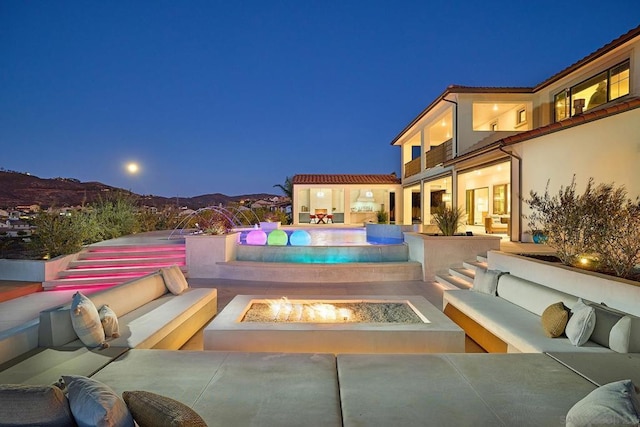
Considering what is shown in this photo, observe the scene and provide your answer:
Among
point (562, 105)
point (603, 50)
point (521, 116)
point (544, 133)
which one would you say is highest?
point (603, 50)

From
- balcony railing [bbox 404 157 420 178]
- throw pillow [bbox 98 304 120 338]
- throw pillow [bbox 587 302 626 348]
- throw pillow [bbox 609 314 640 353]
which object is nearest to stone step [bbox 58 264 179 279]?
throw pillow [bbox 98 304 120 338]

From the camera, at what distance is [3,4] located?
1455cm

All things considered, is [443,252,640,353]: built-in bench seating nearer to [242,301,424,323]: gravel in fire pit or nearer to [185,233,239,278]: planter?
[242,301,424,323]: gravel in fire pit

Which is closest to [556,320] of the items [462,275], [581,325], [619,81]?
[581,325]

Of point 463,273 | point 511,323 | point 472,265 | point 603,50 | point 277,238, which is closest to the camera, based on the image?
point 511,323

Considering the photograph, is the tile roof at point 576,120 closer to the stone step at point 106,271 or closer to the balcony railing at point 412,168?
the balcony railing at point 412,168

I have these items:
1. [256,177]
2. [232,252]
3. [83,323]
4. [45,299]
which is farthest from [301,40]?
[83,323]

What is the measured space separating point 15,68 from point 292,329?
25242 millimetres

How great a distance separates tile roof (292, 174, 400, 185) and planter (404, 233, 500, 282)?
1401 cm

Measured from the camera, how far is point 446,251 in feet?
28.3

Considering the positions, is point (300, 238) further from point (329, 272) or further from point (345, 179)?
point (345, 179)

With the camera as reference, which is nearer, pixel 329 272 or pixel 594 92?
pixel 329 272

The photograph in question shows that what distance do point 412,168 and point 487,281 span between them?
15.7m

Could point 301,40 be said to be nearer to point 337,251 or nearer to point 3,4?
point 3,4
